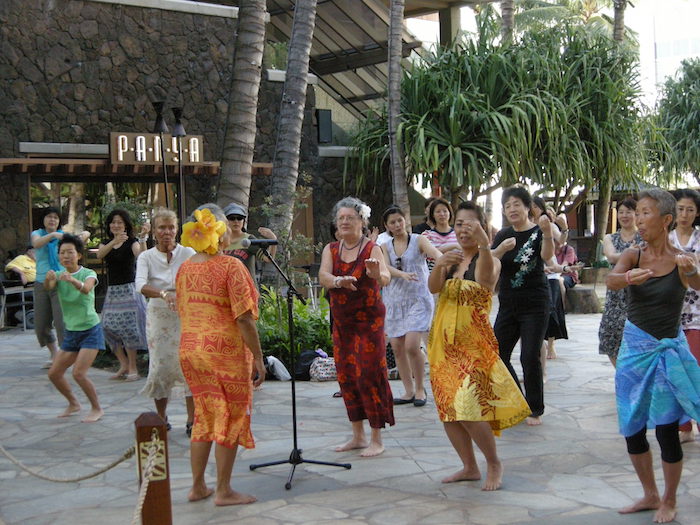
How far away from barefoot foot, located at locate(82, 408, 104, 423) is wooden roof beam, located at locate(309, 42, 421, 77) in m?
16.3

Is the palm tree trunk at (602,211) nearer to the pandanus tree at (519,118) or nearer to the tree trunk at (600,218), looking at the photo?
the tree trunk at (600,218)

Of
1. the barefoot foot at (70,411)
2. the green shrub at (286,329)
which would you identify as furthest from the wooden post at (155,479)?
the green shrub at (286,329)

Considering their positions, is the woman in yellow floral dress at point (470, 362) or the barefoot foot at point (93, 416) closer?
the woman in yellow floral dress at point (470, 362)

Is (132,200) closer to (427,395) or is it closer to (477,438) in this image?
(427,395)

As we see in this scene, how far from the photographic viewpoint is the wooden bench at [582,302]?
15.4 m

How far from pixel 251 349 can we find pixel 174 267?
1.93 metres

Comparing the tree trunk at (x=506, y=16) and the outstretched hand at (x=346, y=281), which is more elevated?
the tree trunk at (x=506, y=16)

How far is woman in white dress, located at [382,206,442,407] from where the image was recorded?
785 centimetres

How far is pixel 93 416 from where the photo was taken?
24.9 feet

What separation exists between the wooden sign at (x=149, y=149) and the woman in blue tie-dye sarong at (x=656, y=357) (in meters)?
12.1

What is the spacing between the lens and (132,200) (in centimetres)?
1694

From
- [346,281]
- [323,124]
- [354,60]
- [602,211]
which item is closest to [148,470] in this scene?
[346,281]

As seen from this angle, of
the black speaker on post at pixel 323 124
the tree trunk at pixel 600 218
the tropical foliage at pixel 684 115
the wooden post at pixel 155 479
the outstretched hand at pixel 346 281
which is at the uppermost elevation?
the tropical foliage at pixel 684 115

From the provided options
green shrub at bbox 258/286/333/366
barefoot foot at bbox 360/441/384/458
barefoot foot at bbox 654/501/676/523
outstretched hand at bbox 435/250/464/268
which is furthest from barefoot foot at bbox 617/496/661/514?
green shrub at bbox 258/286/333/366
